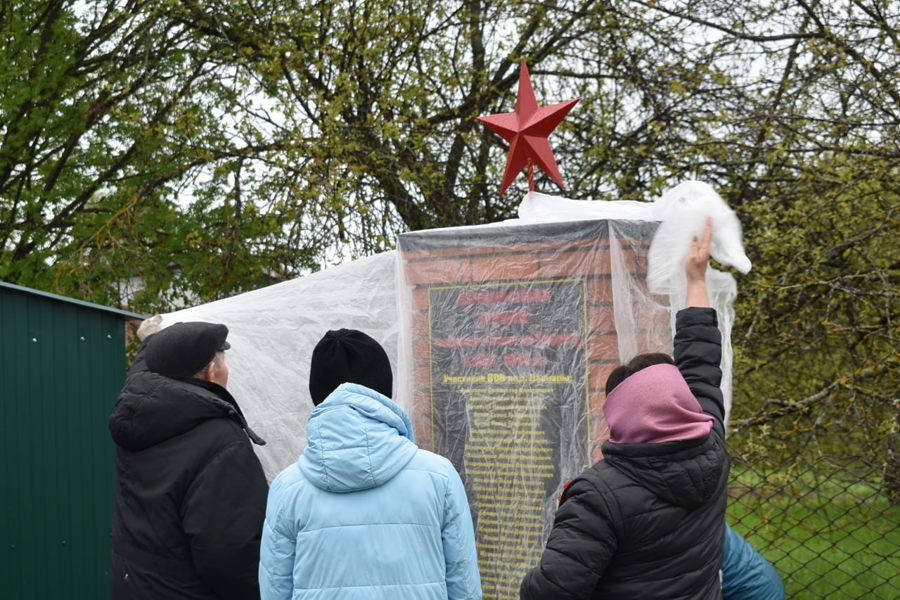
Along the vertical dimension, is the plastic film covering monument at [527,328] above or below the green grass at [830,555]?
above

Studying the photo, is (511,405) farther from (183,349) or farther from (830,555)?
(830,555)

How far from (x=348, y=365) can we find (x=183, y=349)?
710mm

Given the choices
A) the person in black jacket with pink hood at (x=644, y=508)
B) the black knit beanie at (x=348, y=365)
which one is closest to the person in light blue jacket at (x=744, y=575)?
the person in black jacket with pink hood at (x=644, y=508)

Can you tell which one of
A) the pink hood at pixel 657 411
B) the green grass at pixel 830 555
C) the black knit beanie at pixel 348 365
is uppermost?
the black knit beanie at pixel 348 365

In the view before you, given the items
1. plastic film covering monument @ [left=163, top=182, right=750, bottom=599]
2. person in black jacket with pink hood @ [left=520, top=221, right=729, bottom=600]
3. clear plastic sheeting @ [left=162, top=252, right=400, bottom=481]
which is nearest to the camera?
person in black jacket with pink hood @ [left=520, top=221, right=729, bottom=600]

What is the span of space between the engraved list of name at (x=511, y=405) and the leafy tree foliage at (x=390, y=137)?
2469mm

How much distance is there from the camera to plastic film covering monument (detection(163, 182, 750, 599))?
2.44m

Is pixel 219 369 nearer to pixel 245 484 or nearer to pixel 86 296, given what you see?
pixel 245 484

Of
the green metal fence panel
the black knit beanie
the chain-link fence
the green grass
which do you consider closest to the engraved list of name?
the black knit beanie

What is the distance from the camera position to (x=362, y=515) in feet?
6.05

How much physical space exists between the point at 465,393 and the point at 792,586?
12.0 ft

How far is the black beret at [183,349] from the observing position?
2.48 m

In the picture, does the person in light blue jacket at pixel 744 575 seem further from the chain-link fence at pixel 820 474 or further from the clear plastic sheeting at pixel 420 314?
the chain-link fence at pixel 820 474

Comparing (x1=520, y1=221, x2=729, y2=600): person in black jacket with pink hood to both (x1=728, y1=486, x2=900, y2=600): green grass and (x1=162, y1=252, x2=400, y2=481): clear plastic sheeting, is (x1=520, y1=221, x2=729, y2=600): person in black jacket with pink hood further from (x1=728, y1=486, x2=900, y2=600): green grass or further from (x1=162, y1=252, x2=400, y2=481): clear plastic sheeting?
(x1=728, y1=486, x2=900, y2=600): green grass
